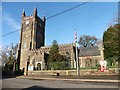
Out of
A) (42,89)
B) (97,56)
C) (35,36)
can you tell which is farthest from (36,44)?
(42,89)

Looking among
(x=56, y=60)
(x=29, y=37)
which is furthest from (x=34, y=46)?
(x=56, y=60)

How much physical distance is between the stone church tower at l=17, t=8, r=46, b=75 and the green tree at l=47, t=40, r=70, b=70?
56.2 ft

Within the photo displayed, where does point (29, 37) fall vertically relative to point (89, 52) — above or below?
above

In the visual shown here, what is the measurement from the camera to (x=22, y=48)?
64.3m

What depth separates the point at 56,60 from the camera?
4425 cm

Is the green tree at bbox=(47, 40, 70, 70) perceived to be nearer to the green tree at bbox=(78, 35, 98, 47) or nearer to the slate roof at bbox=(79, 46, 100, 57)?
the slate roof at bbox=(79, 46, 100, 57)

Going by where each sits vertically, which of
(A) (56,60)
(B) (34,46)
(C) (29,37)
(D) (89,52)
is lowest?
(A) (56,60)

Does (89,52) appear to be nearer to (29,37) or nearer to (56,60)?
(56,60)

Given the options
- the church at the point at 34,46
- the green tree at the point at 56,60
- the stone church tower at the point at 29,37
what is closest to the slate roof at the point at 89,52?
the church at the point at 34,46

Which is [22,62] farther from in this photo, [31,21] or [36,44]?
[31,21]

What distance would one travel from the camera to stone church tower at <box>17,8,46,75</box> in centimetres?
6232

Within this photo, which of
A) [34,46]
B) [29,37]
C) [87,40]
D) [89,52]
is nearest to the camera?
[89,52]

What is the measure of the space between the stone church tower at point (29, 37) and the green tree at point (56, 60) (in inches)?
675

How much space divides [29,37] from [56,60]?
2406 centimetres
